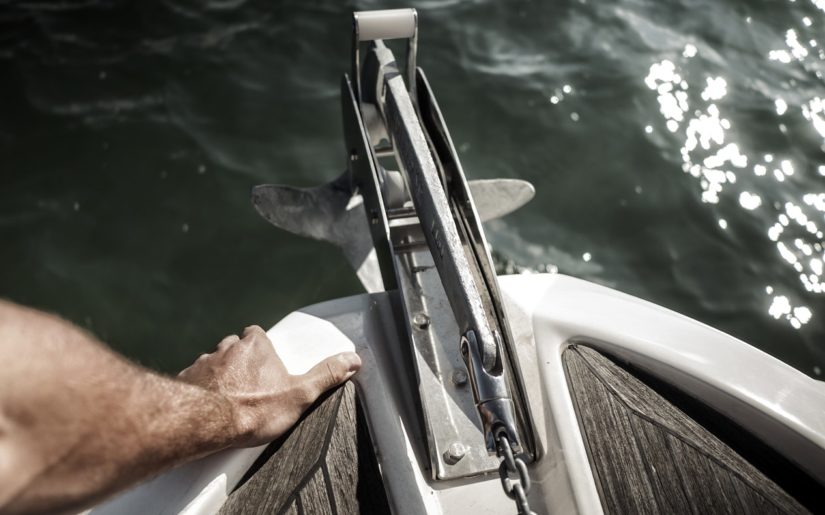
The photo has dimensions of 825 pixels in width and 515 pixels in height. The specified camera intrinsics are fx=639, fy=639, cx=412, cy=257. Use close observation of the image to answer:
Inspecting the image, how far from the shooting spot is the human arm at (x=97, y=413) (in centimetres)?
91

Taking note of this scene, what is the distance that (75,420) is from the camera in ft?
3.17

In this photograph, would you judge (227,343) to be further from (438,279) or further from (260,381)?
(438,279)

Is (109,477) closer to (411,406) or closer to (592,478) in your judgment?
(411,406)

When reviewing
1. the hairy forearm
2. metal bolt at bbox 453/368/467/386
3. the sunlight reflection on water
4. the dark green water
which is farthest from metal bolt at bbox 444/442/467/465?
the sunlight reflection on water

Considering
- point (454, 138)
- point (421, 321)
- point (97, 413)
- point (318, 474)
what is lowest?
point (454, 138)

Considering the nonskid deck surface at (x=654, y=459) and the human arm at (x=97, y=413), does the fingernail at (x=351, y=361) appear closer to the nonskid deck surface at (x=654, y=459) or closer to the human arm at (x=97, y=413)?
the human arm at (x=97, y=413)

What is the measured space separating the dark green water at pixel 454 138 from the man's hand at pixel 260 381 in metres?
1.13

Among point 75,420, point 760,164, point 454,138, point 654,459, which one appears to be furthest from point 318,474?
point 760,164

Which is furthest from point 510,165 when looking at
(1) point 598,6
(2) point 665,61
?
(1) point 598,6

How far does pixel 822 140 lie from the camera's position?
3160mm

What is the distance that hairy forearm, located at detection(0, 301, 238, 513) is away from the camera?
90 cm

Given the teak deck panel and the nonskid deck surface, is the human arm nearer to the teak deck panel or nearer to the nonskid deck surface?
the teak deck panel

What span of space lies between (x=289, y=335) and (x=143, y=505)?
464mm

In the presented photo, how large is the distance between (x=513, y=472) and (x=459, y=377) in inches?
13.9
